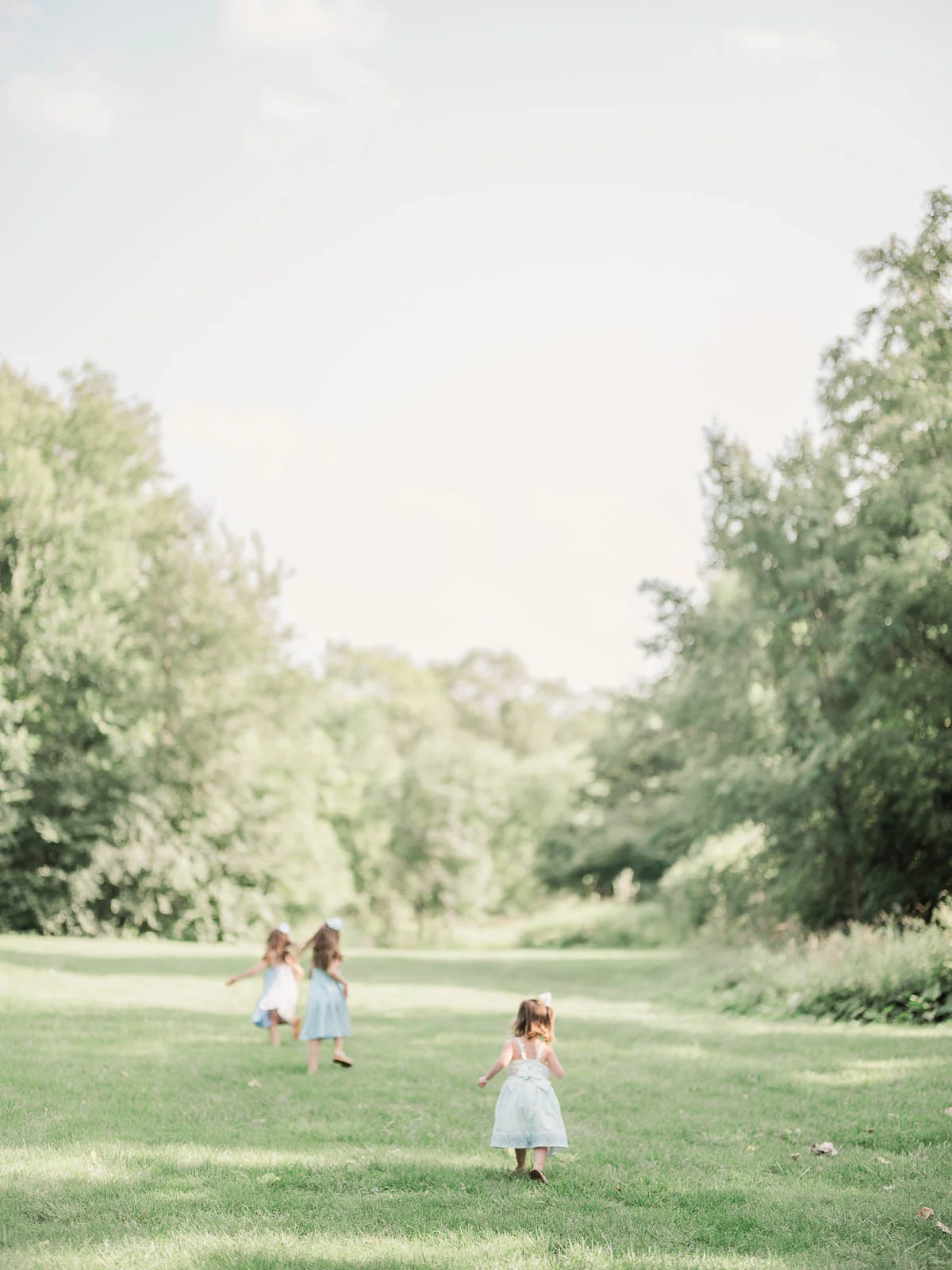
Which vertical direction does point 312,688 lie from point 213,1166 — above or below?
above

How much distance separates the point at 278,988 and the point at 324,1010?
58.1 inches

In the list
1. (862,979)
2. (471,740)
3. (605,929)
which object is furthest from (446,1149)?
(471,740)

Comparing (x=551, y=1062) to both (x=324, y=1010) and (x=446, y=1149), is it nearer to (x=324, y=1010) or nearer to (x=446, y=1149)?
(x=446, y=1149)

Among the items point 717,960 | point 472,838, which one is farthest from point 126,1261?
point 472,838

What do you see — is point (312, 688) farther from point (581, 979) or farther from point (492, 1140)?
point (492, 1140)

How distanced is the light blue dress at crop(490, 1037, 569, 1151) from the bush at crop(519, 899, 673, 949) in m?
25.7

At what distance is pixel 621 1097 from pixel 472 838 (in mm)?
36530

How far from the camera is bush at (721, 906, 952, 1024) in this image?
1209 cm

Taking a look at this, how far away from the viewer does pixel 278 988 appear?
10836 mm

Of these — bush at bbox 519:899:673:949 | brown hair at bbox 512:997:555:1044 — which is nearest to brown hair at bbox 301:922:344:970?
brown hair at bbox 512:997:555:1044

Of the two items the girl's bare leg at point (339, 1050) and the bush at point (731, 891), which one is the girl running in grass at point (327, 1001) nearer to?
the girl's bare leg at point (339, 1050)

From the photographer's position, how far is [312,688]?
110ft

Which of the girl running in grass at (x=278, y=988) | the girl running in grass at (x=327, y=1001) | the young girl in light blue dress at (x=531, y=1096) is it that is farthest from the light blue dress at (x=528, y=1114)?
the girl running in grass at (x=278, y=988)

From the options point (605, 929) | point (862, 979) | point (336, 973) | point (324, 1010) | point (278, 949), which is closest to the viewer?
point (324, 1010)
